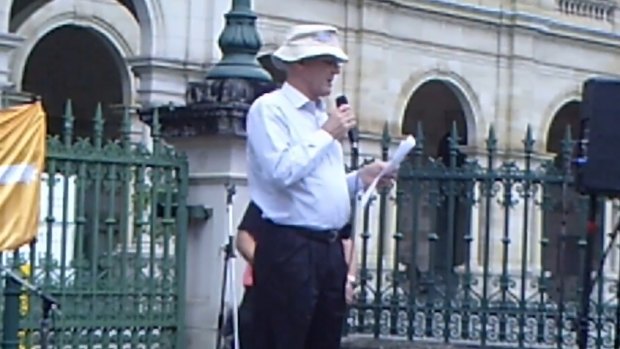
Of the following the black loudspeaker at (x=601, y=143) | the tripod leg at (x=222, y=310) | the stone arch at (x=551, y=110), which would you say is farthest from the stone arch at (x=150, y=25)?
the black loudspeaker at (x=601, y=143)

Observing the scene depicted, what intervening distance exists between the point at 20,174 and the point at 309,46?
13.1 feet

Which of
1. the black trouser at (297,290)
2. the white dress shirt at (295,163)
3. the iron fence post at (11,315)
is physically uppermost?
the white dress shirt at (295,163)

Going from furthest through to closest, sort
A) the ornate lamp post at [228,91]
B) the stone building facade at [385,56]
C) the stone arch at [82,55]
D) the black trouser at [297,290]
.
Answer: the stone arch at [82,55] → the stone building facade at [385,56] → the ornate lamp post at [228,91] → the black trouser at [297,290]

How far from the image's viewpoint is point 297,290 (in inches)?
268

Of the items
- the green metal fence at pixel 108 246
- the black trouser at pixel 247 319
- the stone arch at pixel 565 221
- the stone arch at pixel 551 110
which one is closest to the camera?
the black trouser at pixel 247 319

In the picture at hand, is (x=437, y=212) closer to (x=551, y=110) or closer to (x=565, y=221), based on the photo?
(x=565, y=221)

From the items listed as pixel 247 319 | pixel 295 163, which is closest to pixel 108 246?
pixel 247 319

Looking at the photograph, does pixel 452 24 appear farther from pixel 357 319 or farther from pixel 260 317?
pixel 260 317

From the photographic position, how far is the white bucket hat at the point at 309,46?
6.87m

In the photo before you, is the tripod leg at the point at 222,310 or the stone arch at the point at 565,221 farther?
the stone arch at the point at 565,221

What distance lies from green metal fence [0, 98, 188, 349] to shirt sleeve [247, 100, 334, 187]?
362 centimetres

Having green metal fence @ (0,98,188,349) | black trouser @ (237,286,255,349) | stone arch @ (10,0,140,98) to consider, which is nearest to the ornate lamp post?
green metal fence @ (0,98,188,349)

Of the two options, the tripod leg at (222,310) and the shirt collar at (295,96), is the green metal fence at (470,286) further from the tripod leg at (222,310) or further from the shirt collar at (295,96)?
the shirt collar at (295,96)

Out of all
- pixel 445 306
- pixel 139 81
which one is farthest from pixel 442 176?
pixel 139 81
